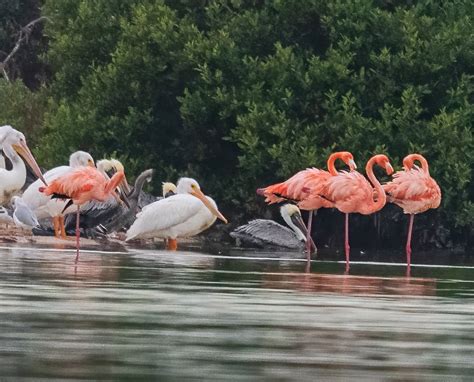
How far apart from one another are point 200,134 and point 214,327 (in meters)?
22.1

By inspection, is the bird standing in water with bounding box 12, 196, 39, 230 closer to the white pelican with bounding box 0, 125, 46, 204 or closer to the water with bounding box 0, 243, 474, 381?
the white pelican with bounding box 0, 125, 46, 204

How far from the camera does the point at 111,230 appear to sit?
27.7 m

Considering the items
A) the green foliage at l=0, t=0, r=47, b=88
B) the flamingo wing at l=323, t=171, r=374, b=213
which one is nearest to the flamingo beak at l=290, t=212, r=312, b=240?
the flamingo wing at l=323, t=171, r=374, b=213

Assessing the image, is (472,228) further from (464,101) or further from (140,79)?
(140,79)

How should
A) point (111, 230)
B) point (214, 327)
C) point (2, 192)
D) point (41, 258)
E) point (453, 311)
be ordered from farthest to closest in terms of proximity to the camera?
point (111, 230)
point (2, 192)
point (41, 258)
point (453, 311)
point (214, 327)

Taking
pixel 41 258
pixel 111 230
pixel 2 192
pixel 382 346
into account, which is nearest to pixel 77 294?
pixel 382 346

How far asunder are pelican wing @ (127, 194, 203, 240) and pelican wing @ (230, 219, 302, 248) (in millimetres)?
3620

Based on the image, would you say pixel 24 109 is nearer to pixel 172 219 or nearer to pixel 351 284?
pixel 172 219

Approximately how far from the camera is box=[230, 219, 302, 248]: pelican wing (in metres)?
28.3

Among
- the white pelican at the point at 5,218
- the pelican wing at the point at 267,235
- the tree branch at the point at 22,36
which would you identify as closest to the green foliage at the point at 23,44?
the tree branch at the point at 22,36

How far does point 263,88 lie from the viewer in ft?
102

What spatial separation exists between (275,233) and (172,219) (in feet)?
14.5

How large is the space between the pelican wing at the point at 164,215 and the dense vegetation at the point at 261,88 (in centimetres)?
490

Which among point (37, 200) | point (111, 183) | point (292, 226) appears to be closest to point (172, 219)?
point (111, 183)
